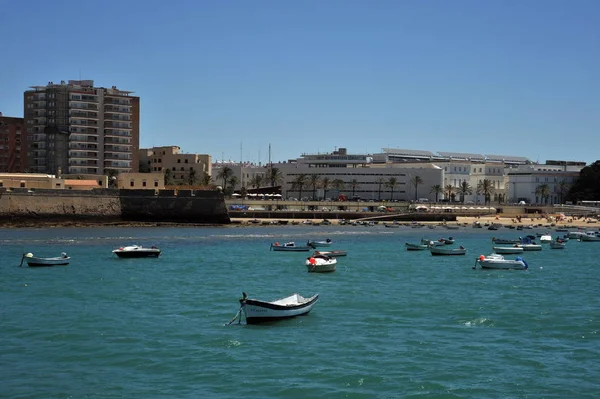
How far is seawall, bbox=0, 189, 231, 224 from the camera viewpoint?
124562 millimetres

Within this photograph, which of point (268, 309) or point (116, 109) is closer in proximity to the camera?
point (268, 309)

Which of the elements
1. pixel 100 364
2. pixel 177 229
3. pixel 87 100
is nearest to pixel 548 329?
pixel 100 364

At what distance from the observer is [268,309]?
4300 centimetres

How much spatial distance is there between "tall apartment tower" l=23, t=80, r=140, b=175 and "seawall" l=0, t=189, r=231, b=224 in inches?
1742

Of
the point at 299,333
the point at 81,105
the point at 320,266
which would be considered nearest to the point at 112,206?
the point at 81,105

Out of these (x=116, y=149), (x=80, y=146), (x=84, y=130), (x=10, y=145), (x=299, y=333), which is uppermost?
(x=84, y=130)

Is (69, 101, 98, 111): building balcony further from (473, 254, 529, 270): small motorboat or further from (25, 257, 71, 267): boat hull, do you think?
(473, 254, 529, 270): small motorboat

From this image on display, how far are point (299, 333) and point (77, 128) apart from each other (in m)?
142

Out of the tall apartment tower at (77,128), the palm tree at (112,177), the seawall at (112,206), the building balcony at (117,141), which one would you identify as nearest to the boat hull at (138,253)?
the seawall at (112,206)

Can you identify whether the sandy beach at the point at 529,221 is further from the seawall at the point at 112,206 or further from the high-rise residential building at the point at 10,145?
the high-rise residential building at the point at 10,145

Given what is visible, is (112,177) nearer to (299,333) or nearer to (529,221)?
(529,221)

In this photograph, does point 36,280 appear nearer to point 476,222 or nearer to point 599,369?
point 599,369

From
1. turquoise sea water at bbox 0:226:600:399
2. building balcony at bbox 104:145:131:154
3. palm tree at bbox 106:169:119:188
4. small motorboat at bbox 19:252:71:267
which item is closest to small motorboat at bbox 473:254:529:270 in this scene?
turquoise sea water at bbox 0:226:600:399

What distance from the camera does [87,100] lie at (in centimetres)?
17350
